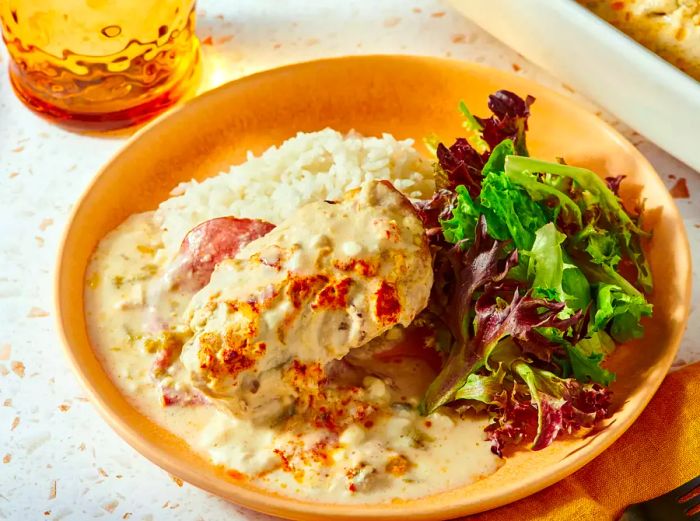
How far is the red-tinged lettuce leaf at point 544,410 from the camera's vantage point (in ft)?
7.27

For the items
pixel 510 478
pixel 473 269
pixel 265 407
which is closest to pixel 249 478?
pixel 265 407

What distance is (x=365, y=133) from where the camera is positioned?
10.2 ft

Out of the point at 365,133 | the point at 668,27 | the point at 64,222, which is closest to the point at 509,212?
the point at 365,133

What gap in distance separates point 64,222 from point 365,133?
3.28 feet

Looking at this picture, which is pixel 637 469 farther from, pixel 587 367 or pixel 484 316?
pixel 484 316

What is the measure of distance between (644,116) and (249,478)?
1.60 meters

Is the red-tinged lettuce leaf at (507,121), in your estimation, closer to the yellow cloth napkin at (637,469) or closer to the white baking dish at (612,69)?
the white baking dish at (612,69)

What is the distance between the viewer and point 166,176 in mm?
2949

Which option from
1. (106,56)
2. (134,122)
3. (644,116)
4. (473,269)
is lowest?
(134,122)

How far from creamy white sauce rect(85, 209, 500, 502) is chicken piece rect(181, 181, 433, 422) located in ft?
0.22

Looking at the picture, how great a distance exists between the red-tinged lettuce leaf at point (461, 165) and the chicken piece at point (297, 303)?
28cm

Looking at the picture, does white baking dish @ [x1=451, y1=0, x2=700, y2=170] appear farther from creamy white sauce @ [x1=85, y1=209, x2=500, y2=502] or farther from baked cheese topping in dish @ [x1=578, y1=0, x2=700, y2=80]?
creamy white sauce @ [x1=85, y1=209, x2=500, y2=502]

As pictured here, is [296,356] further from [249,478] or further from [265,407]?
[249,478]

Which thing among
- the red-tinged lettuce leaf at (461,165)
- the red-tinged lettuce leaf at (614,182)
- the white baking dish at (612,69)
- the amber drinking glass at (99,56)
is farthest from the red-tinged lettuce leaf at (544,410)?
the amber drinking glass at (99,56)
